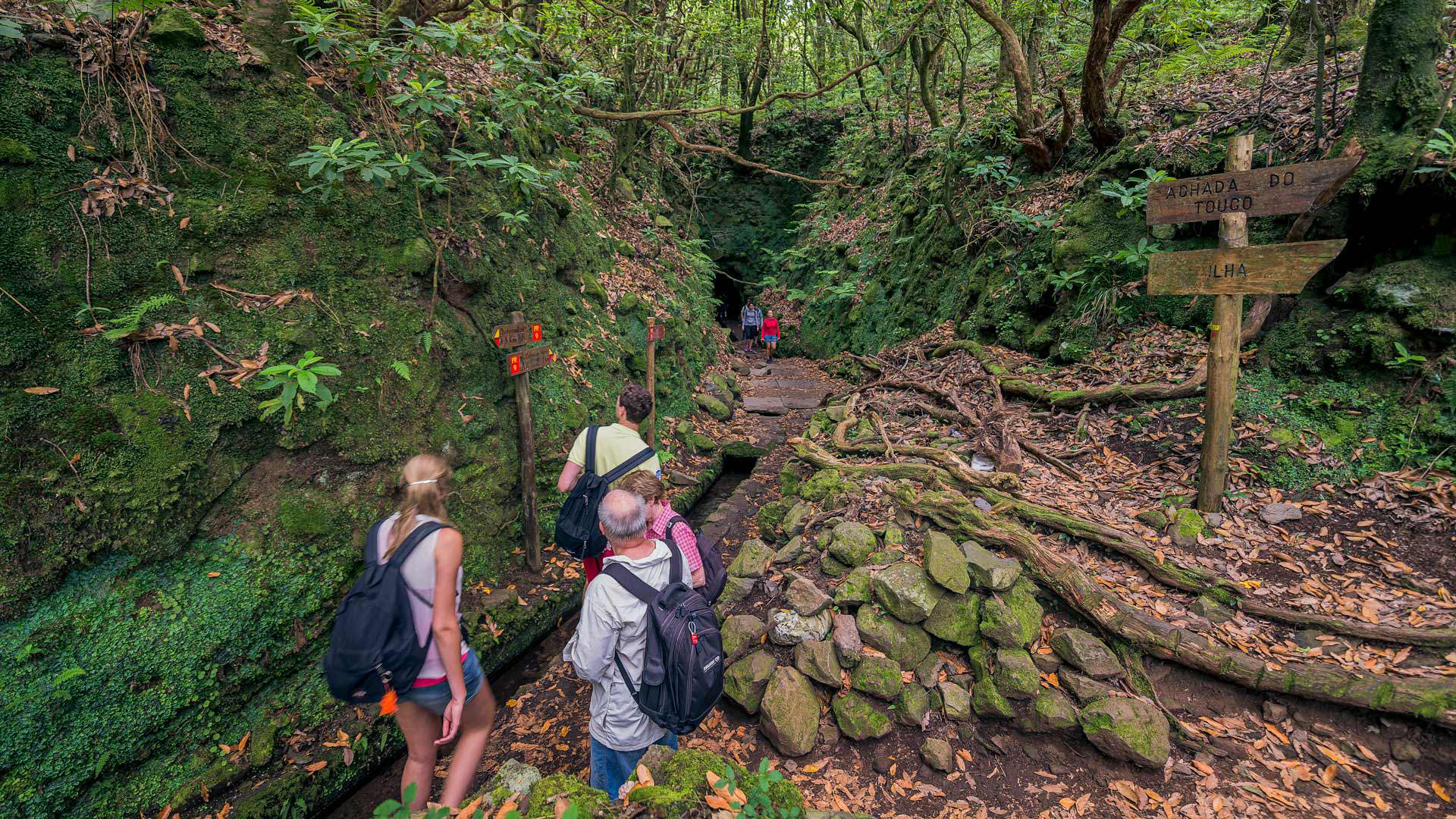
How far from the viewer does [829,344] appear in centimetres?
1399

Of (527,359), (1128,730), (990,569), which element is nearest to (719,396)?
(527,359)

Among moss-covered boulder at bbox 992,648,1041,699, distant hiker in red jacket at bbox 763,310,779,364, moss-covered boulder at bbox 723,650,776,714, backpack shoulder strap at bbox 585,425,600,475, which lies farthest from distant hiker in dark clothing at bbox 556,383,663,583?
distant hiker in red jacket at bbox 763,310,779,364

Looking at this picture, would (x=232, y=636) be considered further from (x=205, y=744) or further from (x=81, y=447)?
(x=81, y=447)

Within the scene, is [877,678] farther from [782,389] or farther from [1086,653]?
[782,389]

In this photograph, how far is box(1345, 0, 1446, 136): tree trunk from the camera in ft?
14.8

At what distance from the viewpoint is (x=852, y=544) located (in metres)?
4.37

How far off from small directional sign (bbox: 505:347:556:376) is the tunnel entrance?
15568 mm

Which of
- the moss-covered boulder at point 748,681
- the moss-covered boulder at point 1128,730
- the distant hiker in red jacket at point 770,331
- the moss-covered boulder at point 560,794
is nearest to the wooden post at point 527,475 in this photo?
the moss-covered boulder at point 748,681

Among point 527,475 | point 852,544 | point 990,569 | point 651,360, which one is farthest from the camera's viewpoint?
point 651,360

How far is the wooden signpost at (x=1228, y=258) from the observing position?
377 cm

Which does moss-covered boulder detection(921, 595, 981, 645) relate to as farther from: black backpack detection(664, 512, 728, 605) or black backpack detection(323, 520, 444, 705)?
black backpack detection(323, 520, 444, 705)

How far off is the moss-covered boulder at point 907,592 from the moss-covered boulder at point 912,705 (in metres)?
0.43

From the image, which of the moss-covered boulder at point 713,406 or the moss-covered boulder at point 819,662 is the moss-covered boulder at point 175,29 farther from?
the moss-covered boulder at point 713,406

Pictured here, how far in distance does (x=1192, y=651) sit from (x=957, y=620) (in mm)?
1309
